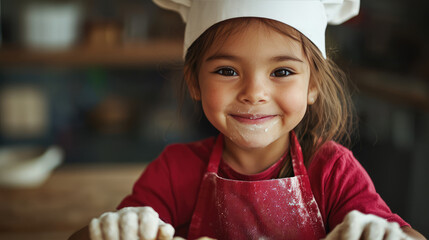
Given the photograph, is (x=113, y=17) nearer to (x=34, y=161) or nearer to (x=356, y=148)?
(x=34, y=161)

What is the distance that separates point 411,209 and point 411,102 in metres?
0.46

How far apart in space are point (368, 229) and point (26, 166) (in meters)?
1.78

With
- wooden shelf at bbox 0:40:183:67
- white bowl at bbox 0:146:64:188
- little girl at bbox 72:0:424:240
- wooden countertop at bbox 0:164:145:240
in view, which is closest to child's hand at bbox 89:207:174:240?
little girl at bbox 72:0:424:240

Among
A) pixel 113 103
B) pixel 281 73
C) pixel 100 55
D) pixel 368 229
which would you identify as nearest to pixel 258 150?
pixel 281 73

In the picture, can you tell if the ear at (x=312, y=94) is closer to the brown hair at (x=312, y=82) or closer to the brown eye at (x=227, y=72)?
the brown hair at (x=312, y=82)

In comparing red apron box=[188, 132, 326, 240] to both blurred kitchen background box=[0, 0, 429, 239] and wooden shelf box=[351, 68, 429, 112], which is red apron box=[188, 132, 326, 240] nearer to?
blurred kitchen background box=[0, 0, 429, 239]

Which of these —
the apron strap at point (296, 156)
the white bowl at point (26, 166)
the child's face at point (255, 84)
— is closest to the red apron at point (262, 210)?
the apron strap at point (296, 156)

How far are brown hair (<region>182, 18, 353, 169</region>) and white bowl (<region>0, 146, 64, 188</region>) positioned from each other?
1.36 metres

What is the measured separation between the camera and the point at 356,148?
7.41 feet

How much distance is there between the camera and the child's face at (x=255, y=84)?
752 millimetres

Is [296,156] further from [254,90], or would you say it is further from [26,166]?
[26,166]

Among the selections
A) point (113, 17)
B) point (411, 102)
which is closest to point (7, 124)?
point (113, 17)

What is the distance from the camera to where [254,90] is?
748 millimetres

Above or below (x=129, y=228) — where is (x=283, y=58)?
above
